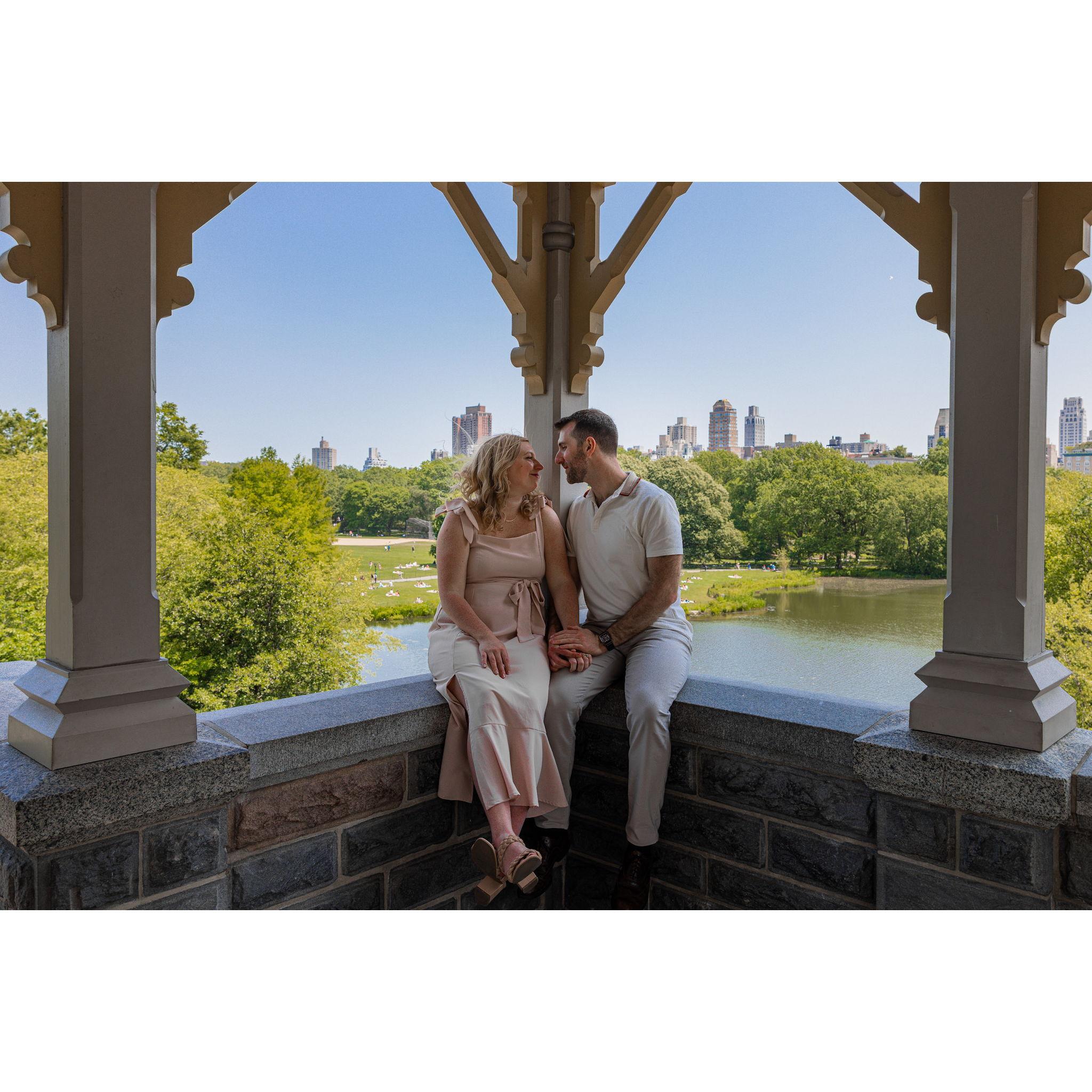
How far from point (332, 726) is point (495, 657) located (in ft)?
1.53

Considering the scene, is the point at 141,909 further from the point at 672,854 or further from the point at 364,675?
the point at 364,675

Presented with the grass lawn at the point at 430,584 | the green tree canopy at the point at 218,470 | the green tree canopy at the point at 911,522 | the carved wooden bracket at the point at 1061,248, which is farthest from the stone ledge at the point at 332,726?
the green tree canopy at the point at 218,470

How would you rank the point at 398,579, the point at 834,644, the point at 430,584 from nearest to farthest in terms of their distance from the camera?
the point at 834,644
the point at 398,579
the point at 430,584

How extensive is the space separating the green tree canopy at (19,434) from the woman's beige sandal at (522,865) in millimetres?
20191

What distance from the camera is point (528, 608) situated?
2.41 meters

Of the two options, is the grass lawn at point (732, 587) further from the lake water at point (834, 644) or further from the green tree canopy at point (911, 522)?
the green tree canopy at point (911, 522)

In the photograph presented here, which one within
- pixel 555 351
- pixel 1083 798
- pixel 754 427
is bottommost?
pixel 1083 798

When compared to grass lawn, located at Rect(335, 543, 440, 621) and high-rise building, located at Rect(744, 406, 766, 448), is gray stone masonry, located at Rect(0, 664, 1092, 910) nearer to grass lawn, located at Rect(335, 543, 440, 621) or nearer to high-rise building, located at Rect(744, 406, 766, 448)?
grass lawn, located at Rect(335, 543, 440, 621)

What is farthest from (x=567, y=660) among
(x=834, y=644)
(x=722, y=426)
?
(x=722, y=426)

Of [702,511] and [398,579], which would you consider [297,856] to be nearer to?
[702,511]

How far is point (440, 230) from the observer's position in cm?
3334

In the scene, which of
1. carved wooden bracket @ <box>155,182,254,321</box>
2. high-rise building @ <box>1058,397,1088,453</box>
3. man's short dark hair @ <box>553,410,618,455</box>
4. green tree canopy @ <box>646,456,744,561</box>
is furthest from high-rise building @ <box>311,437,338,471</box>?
carved wooden bracket @ <box>155,182,254,321</box>

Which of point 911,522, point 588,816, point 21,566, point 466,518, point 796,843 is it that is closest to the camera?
point 796,843

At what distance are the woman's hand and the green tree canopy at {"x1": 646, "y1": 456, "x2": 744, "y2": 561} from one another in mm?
9686
